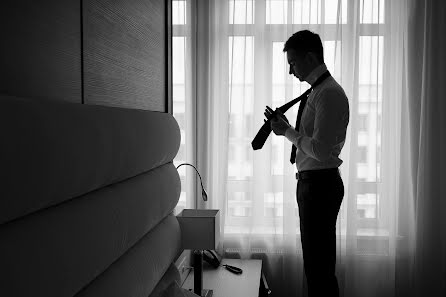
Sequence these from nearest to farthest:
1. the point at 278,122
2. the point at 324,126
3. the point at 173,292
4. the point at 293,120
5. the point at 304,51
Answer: the point at 173,292 → the point at 324,126 → the point at 304,51 → the point at 278,122 → the point at 293,120

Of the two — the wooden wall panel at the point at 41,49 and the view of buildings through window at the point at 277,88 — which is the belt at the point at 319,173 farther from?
the wooden wall panel at the point at 41,49

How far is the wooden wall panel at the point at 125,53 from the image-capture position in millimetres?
1472

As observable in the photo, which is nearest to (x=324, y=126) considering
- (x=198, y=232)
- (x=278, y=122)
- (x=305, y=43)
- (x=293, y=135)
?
(x=293, y=135)

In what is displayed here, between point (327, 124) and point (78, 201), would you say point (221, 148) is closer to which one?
point (327, 124)

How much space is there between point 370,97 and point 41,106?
2705 millimetres

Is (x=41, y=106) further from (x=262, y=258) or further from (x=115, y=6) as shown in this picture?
(x=262, y=258)

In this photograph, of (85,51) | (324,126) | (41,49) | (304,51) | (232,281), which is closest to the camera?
(41,49)

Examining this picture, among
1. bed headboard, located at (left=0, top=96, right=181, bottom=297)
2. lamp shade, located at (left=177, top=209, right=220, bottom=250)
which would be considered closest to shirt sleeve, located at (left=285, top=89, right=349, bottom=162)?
lamp shade, located at (left=177, top=209, right=220, bottom=250)

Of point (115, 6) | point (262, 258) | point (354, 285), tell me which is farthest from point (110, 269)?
point (354, 285)

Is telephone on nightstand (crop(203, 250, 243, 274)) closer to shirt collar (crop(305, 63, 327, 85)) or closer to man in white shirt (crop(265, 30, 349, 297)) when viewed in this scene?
man in white shirt (crop(265, 30, 349, 297))

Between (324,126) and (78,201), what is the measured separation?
4.50ft

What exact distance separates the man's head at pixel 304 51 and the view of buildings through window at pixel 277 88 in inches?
34.1

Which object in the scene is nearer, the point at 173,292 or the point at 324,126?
the point at 173,292

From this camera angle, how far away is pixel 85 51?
140 centimetres
